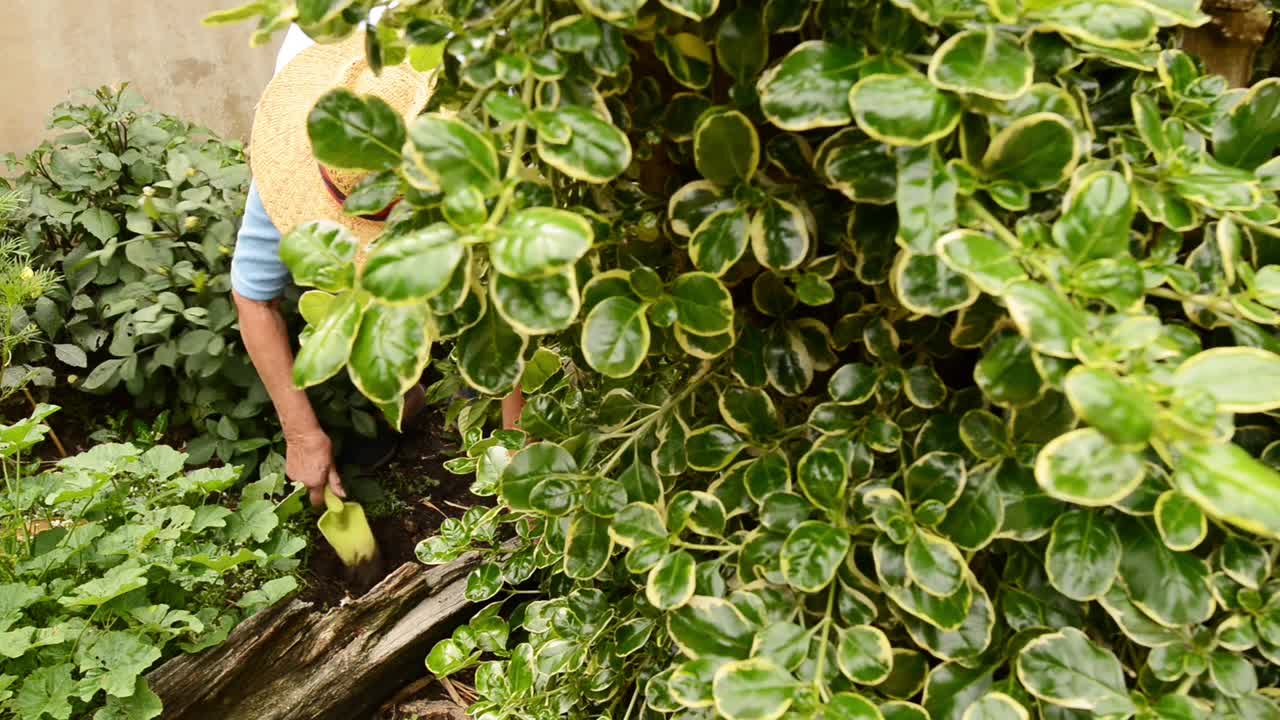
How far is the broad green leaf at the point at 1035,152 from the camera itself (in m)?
0.57

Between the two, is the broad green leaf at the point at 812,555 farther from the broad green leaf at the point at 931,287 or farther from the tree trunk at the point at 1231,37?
the tree trunk at the point at 1231,37

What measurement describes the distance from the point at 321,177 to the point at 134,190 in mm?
1047

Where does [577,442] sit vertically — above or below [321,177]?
above

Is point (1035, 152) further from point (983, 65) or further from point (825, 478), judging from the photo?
point (825, 478)

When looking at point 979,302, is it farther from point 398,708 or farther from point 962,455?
point 398,708

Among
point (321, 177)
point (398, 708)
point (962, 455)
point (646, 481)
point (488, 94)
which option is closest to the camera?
point (488, 94)

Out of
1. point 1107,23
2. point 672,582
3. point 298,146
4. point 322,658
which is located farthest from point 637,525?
point 298,146

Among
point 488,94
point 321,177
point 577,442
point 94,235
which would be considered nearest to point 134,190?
point 94,235

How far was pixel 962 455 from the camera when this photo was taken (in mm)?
708

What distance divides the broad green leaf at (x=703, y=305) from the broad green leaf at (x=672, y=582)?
7.5 inches

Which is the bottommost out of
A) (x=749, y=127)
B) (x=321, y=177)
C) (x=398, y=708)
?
(x=398, y=708)

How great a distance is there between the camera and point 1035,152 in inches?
22.7

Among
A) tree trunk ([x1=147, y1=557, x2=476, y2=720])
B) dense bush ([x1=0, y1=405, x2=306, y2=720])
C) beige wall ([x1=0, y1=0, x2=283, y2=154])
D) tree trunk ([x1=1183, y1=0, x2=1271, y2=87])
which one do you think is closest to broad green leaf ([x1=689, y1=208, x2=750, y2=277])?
→ tree trunk ([x1=1183, y1=0, x2=1271, y2=87])

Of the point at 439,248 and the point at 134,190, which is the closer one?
the point at 439,248
